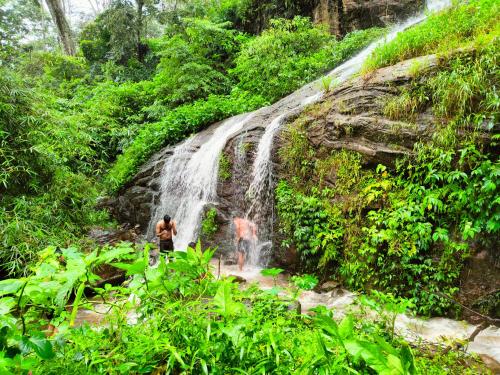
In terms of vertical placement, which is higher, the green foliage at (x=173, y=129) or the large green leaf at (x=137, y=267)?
the green foliage at (x=173, y=129)

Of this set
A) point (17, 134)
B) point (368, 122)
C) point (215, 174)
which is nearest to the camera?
point (17, 134)

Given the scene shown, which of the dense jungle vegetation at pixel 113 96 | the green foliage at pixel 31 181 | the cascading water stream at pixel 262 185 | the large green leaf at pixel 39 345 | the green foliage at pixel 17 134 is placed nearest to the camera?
the large green leaf at pixel 39 345

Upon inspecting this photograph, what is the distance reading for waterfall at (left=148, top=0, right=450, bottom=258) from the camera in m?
7.21

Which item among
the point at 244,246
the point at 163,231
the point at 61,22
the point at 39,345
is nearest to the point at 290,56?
the point at 244,246

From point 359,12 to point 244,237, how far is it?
12.2 metres

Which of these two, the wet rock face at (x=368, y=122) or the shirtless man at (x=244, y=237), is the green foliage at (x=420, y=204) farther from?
the shirtless man at (x=244, y=237)

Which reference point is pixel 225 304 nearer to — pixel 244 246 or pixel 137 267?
pixel 137 267

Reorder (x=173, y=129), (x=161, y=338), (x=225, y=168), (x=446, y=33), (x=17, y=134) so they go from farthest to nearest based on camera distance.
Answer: (x=173, y=129)
(x=225, y=168)
(x=446, y=33)
(x=17, y=134)
(x=161, y=338)

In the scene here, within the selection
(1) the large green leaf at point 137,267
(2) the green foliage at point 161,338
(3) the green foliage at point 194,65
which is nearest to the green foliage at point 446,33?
(2) the green foliage at point 161,338

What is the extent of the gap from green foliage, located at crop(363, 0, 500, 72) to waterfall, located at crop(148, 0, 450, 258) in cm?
95

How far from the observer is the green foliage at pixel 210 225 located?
768cm

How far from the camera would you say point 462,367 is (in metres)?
3.05

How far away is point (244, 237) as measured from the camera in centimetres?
720

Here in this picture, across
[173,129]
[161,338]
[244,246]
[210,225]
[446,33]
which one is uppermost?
[446,33]
